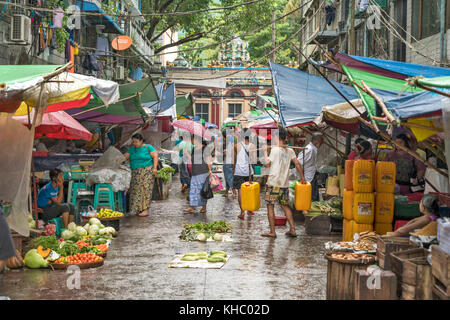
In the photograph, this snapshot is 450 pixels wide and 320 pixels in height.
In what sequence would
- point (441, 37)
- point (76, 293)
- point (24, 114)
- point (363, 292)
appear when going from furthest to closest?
1. point (441, 37)
2. point (24, 114)
3. point (76, 293)
4. point (363, 292)

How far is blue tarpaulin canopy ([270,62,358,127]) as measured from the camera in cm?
1108

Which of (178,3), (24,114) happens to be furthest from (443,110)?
(178,3)

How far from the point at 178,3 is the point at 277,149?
2086cm

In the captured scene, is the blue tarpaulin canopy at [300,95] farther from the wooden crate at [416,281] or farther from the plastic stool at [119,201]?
the wooden crate at [416,281]

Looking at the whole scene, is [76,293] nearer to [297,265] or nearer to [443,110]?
[297,265]

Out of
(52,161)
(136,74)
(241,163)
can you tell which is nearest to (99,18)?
(241,163)

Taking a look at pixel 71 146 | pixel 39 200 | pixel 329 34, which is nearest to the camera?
pixel 39 200

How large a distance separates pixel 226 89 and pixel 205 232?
128 ft

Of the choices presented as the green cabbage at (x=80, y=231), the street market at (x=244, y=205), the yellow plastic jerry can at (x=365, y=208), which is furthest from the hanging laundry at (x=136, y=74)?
the yellow plastic jerry can at (x=365, y=208)

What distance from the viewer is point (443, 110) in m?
5.76

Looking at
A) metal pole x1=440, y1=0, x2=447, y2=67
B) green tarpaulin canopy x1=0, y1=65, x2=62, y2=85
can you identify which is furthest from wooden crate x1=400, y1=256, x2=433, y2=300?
metal pole x1=440, y1=0, x2=447, y2=67

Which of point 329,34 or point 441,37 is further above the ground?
point 329,34

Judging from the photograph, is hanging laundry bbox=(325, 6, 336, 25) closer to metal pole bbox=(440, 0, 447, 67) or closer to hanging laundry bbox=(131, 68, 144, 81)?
hanging laundry bbox=(131, 68, 144, 81)

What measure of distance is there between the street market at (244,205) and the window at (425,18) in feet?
10.3
